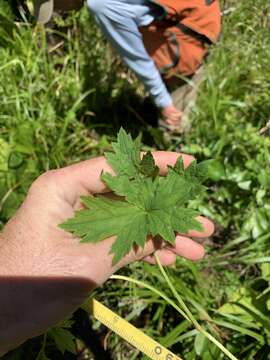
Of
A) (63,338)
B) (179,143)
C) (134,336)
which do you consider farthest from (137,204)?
(179,143)

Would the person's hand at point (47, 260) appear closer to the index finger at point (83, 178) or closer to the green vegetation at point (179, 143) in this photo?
the index finger at point (83, 178)

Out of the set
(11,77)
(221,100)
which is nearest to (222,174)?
(221,100)

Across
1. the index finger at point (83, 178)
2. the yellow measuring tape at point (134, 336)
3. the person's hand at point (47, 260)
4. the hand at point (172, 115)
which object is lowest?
the yellow measuring tape at point (134, 336)

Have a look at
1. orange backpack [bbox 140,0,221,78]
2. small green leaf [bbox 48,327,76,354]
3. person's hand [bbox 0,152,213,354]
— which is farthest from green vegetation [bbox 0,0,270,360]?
person's hand [bbox 0,152,213,354]

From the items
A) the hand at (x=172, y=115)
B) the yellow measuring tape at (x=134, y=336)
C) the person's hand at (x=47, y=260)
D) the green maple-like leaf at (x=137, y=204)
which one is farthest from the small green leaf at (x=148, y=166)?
the hand at (x=172, y=115)

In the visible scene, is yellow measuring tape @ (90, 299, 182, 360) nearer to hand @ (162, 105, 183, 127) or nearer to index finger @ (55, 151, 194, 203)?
index finger @ (55, 151, 194, 203)

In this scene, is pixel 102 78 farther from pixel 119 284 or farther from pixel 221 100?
pixel 119 284

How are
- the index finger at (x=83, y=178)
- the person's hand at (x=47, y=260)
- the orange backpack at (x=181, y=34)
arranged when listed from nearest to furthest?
the person's hand at (x=47, y=260) → the index finger at (x=83, y=178) → the orange backpack at (x=181, y=34)
